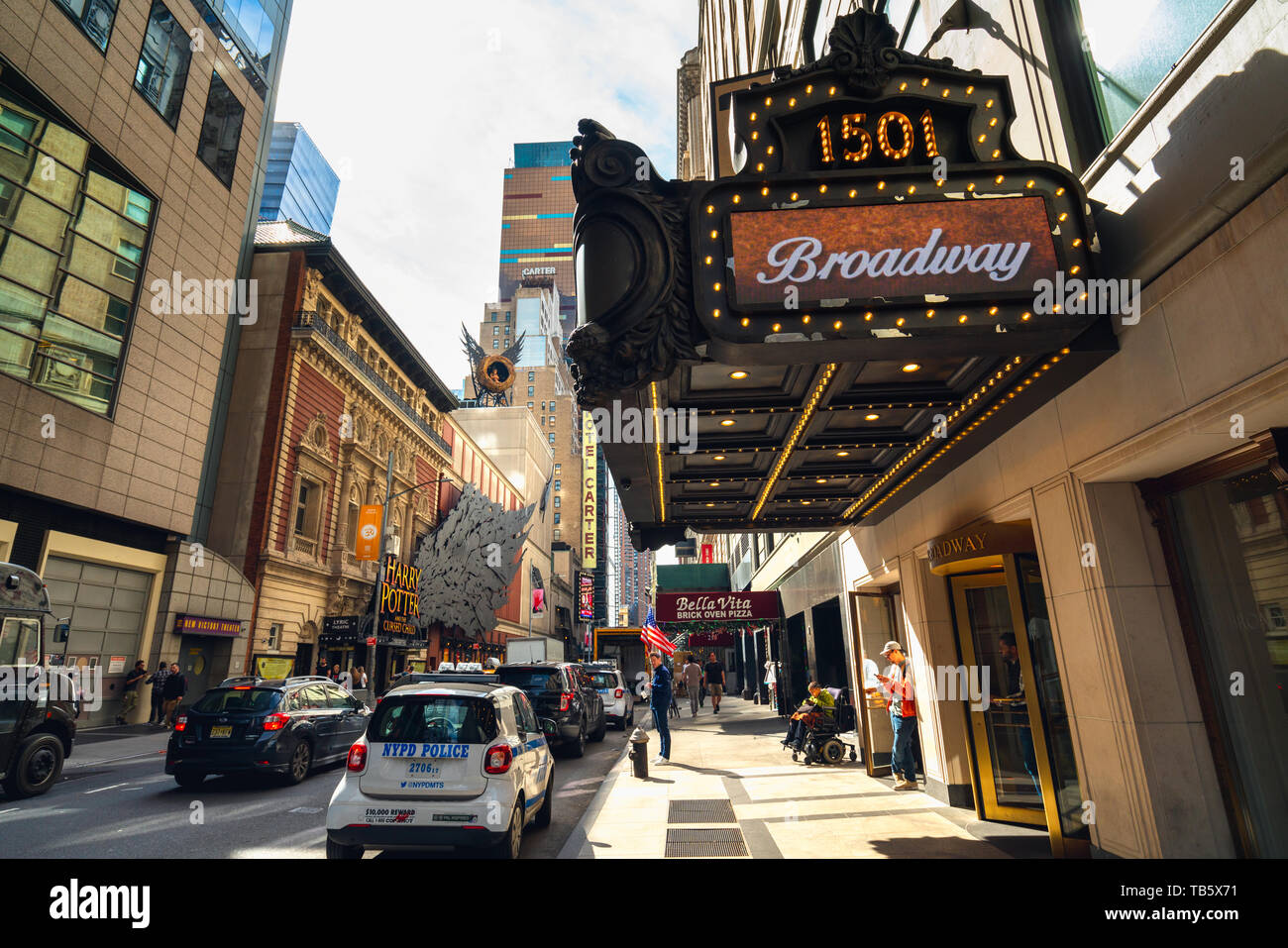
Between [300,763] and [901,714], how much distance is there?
32.5 ft

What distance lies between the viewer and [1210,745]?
5.04 meters

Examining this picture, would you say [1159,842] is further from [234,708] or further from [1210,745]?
[234,708]

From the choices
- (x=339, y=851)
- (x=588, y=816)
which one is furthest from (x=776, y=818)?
(x=339, y=851)

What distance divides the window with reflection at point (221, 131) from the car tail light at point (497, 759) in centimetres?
3000

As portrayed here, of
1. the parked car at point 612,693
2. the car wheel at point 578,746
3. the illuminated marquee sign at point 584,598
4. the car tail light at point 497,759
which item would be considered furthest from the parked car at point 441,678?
the illuminated marquee sign at point 584,598

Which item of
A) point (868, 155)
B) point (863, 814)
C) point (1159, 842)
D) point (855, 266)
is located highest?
point (868, 155)

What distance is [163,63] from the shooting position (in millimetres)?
24453

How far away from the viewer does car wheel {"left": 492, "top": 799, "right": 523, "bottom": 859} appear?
6109mm

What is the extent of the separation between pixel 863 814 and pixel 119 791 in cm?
1133

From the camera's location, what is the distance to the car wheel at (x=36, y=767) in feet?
31.3

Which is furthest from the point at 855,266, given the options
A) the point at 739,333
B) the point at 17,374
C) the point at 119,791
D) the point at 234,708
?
the point at 17,374

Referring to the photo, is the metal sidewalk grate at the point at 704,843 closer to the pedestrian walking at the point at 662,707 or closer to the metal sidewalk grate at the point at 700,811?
the metal sidewalk grate at the point at 700,811

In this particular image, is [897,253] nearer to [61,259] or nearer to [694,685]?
[694,685]

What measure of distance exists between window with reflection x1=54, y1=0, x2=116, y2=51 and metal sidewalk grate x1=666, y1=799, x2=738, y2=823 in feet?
92.7
